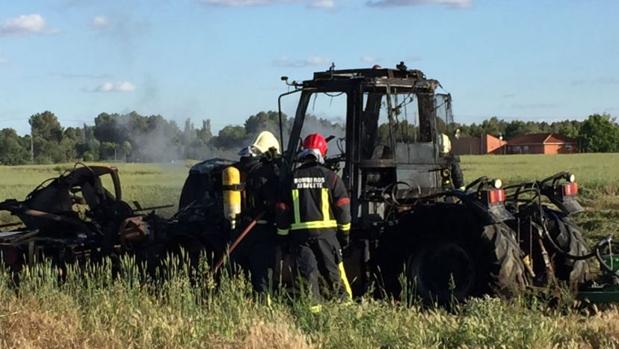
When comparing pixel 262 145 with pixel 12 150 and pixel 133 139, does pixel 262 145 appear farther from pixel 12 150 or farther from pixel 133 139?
pixel 12 150

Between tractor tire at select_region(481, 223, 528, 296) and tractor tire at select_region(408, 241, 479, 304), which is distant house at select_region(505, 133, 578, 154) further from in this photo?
tractor tire at select_region(481, 223, 528, 296)

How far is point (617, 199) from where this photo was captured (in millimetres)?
24281

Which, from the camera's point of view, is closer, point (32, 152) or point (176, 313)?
point (176, 313)

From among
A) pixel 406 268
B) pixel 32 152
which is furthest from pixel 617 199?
pixel 32 152

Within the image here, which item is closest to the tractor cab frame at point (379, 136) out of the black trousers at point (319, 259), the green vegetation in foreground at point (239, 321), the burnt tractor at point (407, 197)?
the burnt tractor at point (407, 197)

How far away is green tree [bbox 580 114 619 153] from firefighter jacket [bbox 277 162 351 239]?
327ft

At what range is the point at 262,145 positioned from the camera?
10195 millimetres

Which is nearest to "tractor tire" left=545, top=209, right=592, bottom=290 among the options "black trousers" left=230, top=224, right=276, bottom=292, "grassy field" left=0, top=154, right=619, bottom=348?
"grassy field" left=0, top=154, right=619, bottom=348

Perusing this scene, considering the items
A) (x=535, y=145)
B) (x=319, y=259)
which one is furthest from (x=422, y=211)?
(x=535, y=145)

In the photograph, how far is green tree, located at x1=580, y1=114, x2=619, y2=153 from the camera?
104188 mm

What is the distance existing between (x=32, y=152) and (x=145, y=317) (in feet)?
181

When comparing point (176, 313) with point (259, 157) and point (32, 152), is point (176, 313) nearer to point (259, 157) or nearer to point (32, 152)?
point (259, 157)

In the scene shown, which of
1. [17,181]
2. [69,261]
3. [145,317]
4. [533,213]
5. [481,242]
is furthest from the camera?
[17,181]

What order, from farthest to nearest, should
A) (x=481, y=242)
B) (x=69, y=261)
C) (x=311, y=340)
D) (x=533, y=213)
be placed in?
(x=69, y=261) < (x=533, y=213) < (x=481, y=242) < (x=311, y=340)
